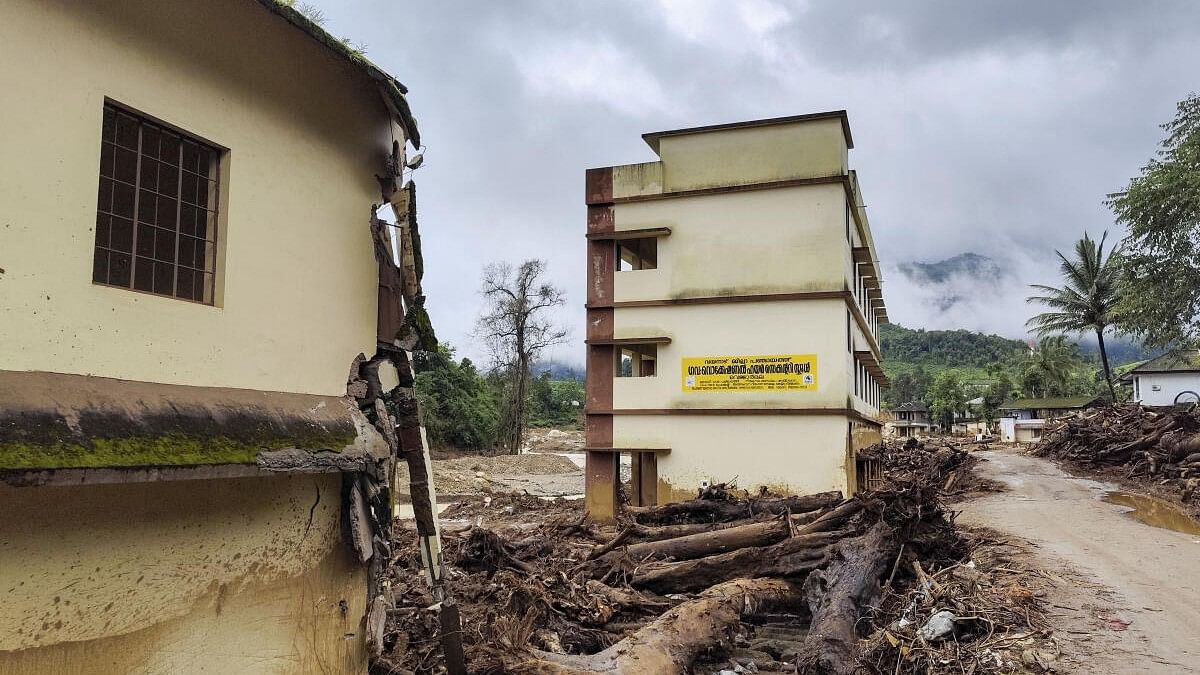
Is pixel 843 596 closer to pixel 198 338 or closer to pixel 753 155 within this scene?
pixel 198 338

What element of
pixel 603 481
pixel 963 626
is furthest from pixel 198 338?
pixel 603 481

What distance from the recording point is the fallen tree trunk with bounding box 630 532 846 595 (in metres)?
10.5

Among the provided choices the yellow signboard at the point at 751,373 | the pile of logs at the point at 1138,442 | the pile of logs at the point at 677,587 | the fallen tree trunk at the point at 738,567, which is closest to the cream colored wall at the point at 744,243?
the yellow signboard at the point at 751,373

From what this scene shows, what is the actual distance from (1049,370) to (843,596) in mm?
67126

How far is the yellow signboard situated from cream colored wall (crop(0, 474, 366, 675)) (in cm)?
1222

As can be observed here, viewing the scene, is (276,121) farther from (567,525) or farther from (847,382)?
(847,382)

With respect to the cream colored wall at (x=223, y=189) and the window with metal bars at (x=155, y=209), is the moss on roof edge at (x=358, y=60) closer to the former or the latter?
the cream colored wall at (x=223, y=189)

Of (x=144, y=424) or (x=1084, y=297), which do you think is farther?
(x=1084, y=297)

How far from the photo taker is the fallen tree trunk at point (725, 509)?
528 inches

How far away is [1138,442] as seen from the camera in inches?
923

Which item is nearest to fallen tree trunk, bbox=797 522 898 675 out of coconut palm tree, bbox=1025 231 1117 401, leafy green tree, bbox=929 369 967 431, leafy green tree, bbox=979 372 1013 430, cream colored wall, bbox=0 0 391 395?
cream colored wall, bbox=0 0 391 395

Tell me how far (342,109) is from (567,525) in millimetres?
10143

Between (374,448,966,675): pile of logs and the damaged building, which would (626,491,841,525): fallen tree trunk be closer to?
(374,448,966,675): pile of logs

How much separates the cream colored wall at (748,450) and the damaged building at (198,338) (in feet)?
37.3
